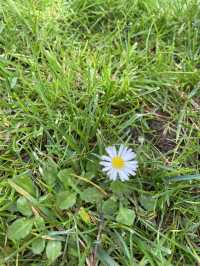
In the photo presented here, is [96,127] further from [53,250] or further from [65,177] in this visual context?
[53,250]

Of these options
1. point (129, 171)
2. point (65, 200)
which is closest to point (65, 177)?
point (65, 200)

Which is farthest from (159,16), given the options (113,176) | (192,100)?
(113,176)

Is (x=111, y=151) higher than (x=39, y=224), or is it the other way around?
(x=111, y=151)

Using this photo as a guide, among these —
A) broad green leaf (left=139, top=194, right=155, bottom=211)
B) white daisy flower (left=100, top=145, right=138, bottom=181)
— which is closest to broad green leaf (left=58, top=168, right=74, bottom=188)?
white daisy flower (left=100, top=145, right=138, bottom=181)

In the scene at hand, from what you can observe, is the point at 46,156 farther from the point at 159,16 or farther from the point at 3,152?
the point at 159,16

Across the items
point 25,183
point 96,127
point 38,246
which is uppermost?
point 96,127

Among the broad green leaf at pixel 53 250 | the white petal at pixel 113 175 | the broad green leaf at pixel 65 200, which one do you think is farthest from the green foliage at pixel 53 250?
the white petal at pixel 113 175

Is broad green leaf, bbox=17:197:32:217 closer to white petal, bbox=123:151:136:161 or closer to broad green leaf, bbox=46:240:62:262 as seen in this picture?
broad green leaf, bbox=46:240:62:262
